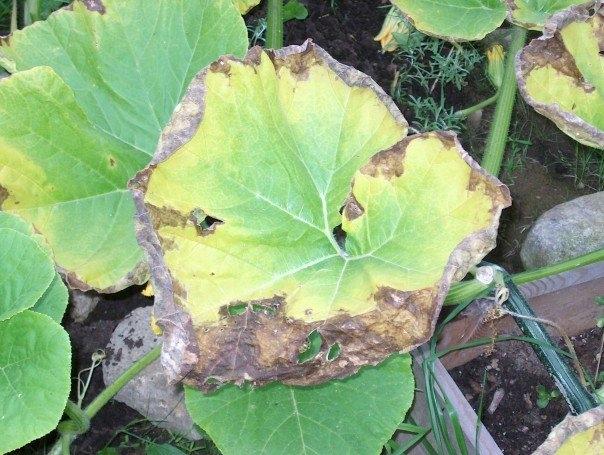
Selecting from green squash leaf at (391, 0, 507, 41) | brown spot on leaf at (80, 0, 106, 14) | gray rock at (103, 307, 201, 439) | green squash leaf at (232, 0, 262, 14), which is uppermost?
brown spot on leaf at (80, 0, 106, 14)

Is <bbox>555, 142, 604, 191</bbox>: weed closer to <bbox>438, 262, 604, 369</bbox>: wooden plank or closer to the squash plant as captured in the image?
<bbox>438, 262, 604, 369</bbox>: wooden plank

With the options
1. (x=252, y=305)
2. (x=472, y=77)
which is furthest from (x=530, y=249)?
(x=252, y=305)

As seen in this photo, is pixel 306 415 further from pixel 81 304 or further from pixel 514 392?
pixel 81 304

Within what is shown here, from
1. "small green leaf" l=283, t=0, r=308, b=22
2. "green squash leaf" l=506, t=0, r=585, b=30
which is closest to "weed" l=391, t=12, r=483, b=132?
"small green leaf" l=283, t=0, r=308, b=22

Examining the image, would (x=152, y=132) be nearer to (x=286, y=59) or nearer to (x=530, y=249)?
(x=286, y=59)

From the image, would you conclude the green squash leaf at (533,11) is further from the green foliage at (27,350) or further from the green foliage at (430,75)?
the green foliage at (27,350)

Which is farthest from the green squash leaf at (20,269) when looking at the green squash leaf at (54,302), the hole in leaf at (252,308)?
the hole in leaf at (252,308)
